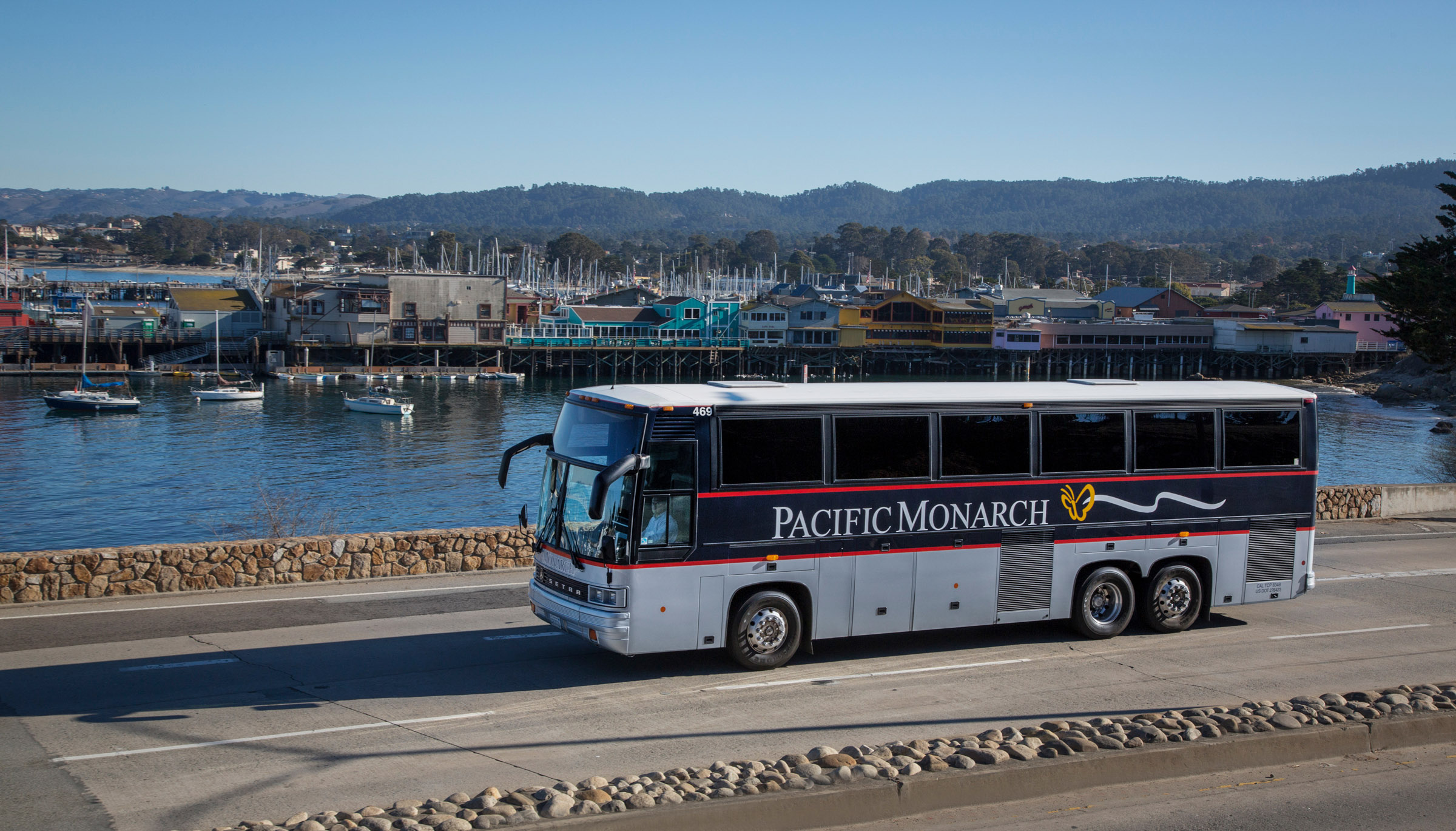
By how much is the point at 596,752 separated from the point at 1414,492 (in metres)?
23.9

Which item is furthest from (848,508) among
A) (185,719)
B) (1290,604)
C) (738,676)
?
(1290,604)

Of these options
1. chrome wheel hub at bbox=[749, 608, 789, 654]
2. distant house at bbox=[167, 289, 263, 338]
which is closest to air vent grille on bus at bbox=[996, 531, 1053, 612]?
chrome wheel hub at bbox=[749, 608, 789, 654]

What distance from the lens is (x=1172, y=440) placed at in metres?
13.2

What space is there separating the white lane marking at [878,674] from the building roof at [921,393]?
292 centimetres

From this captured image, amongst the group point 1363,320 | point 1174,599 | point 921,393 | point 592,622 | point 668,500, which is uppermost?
point 1363,320

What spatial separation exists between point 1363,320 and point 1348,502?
107659 mm

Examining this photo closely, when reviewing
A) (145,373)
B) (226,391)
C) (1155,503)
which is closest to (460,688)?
(1155,503)

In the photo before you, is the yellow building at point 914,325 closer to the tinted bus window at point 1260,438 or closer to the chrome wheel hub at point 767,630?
the tinted bus window at point 1260,438

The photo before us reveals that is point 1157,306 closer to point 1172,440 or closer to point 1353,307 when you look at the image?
point 1353,307

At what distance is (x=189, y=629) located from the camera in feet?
42.7

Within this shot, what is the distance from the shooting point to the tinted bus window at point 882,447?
11.6 metres

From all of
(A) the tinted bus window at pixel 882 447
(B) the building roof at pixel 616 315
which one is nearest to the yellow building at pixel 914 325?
(B) the building roof at pixel 616 315

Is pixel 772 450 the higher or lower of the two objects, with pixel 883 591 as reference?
higher

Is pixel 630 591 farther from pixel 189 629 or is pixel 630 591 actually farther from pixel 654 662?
pixel 189 629
